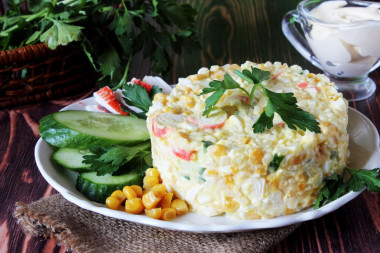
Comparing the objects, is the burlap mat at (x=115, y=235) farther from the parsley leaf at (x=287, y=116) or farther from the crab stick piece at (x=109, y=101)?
the crab stick piece at (x=109, y=101)

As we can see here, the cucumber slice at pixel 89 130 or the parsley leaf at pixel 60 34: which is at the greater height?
the parsley leaf at pixel 60 34

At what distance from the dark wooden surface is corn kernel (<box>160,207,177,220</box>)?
→ 0.52 metres

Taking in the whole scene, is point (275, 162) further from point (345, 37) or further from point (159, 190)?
point (345, 37)

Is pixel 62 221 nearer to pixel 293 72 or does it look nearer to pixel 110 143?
pixel 110 143

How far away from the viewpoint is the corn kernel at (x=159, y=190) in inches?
100

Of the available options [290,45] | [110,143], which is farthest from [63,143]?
[290,45]

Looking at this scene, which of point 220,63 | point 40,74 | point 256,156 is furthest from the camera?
point 220,63

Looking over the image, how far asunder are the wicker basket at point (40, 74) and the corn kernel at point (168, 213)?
5.99ft

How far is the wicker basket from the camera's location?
3.72m

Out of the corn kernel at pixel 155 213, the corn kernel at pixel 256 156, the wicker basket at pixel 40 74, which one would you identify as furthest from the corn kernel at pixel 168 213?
the wicker basket at pixel 40 74

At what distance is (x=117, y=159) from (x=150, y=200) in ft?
1.17

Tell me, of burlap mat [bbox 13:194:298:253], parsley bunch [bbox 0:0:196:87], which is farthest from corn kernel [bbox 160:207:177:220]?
parsley bunch [bbox 0:0:196:87]

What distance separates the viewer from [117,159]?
2738 mm

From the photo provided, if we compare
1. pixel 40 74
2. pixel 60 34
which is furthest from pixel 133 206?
pixel 40 74
